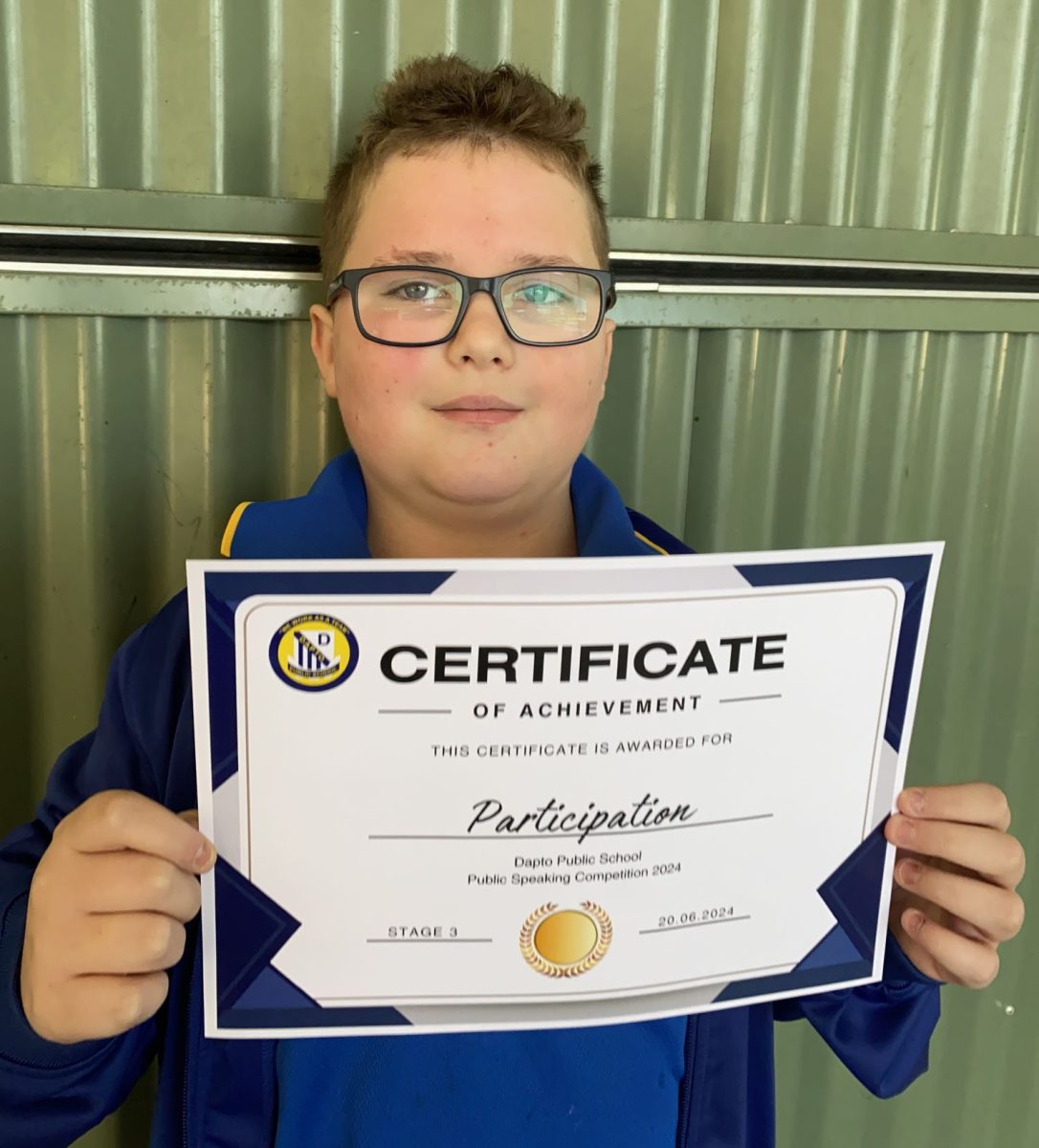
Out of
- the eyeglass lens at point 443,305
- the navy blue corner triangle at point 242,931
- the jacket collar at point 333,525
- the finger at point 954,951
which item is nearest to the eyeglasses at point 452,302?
the eyeglass lens at point 443,305

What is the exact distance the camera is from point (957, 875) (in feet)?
2.34

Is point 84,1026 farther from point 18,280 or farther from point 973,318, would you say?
point 973,318

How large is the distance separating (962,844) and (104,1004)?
593 mm

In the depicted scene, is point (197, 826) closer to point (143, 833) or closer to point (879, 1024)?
point (143, 833)

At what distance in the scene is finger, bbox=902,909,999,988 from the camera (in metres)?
0.72

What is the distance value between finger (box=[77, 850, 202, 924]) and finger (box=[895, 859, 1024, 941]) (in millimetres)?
516

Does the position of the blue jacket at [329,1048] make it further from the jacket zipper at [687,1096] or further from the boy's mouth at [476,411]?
the boy's mouth at [476,411]

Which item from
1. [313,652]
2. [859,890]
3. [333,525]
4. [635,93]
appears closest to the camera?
[313,652]

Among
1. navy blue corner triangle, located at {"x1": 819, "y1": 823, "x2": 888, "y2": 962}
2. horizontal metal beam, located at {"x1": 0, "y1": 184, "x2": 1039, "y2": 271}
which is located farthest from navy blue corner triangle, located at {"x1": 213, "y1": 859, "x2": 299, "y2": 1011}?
horizontal metal beam, located at {"x1": 0, "y1": 184, "x2": 1039, "y2": 271}

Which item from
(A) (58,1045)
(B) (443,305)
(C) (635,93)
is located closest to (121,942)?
(A) (58,1045)

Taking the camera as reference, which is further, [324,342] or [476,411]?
[324,342]

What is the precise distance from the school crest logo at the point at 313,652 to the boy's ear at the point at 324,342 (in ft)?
0.99

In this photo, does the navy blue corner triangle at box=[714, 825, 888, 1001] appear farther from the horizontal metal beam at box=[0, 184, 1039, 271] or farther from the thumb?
the horizontal metal beam at box=[0, 184, 1039, 271]

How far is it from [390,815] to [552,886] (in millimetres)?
115
